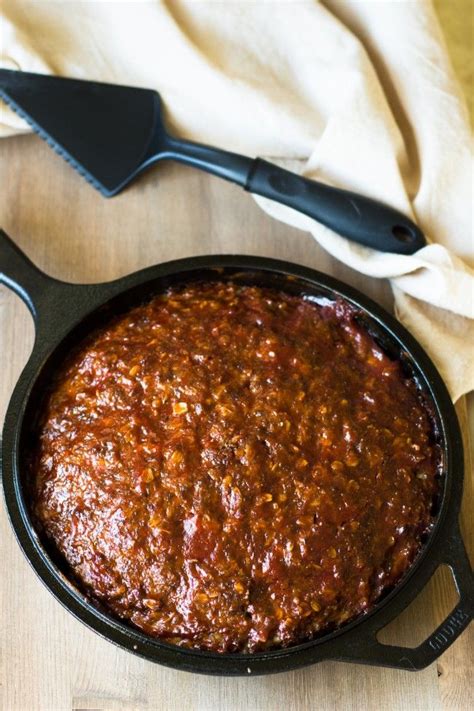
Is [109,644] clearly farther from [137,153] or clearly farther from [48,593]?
[137,153]

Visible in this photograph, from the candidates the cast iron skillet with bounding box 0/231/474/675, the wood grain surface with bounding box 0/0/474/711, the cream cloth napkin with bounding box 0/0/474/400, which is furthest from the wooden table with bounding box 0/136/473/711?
the cast iron skillet with bounding box 0/231/474/675

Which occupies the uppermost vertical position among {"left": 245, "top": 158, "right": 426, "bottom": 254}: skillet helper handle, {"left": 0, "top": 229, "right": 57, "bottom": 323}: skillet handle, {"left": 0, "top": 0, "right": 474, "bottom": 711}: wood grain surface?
{"left": 245, "top": 158, "right": 426, "bottom": 254}: skillet helper handle

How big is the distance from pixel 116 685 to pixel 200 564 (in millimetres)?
392

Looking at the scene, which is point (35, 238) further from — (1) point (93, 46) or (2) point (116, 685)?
(2) point (116, 685)

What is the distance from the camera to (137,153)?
7.97 feet

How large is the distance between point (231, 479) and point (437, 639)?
21.5 inches

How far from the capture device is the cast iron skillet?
5.83 feet

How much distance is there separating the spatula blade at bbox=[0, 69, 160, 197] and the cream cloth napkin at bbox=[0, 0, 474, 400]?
64 mm

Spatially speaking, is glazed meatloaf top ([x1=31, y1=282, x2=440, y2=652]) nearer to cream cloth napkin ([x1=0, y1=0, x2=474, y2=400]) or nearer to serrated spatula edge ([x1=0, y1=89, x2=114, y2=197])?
cream cloth napkin ([x1=0, y1=0, x2=474, y2=400])

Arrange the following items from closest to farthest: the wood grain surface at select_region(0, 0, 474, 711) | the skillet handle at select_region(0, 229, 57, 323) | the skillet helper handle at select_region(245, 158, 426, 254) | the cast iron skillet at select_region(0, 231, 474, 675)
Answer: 1. the cast iron skillet at select_region(0, 231, 474, 675)
2. the wood grain surface at select_region(0, 0, 474, 711)
3. the skillet handle at select_region(0, 229, 57, 323)
4. the skillet helper handle at select_region(245, 158, 426, 254)

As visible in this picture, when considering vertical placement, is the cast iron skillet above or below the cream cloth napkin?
below

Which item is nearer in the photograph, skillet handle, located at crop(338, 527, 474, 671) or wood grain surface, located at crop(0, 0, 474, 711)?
skillet handle, located at crop(338, 527, 474, 671)

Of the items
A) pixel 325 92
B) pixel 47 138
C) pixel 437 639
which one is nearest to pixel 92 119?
pixel 47 138

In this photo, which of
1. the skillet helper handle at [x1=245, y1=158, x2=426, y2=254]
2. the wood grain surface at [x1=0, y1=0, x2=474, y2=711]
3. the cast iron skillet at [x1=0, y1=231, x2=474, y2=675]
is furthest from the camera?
the skillet helper handle at [x1=245, y1=158, x2=426, y2=254]
